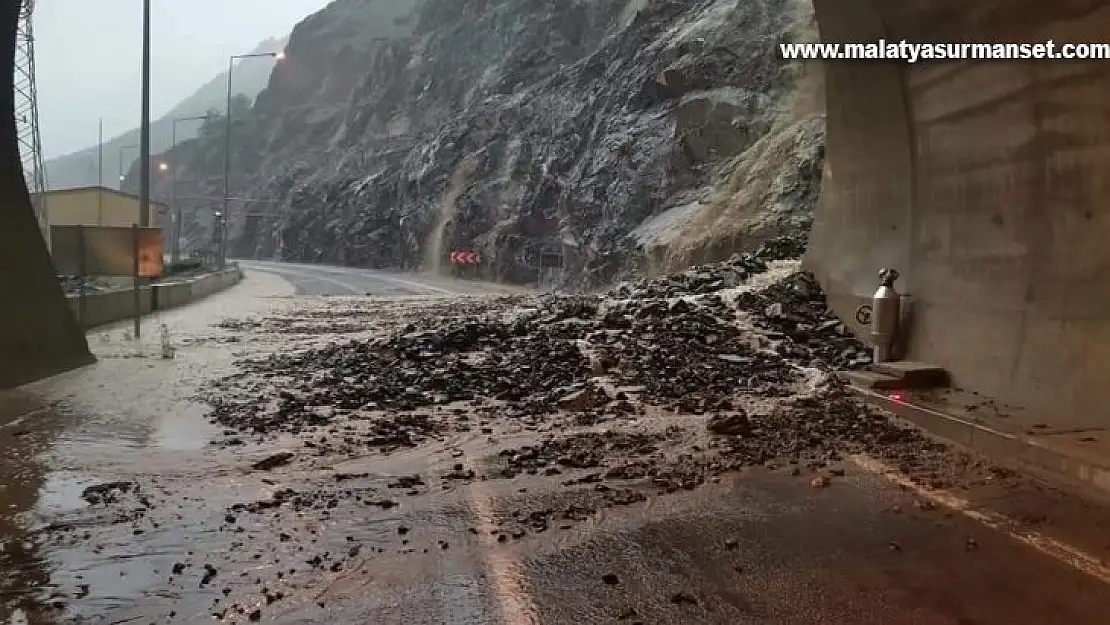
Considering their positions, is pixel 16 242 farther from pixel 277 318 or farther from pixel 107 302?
pixel 277 318

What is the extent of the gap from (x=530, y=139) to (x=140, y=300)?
28.7m

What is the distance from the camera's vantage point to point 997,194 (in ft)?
29.7

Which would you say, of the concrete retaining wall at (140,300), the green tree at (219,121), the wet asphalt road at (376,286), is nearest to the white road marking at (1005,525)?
the concrete retaining wall at (140,300)

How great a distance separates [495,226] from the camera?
48.0 meters

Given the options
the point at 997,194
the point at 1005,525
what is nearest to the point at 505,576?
the point at 1005,525

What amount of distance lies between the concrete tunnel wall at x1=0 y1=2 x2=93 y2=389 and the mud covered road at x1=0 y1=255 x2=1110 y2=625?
0.53 m

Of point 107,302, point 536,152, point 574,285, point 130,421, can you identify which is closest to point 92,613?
point 130,421

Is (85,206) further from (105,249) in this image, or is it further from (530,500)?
(530,500)

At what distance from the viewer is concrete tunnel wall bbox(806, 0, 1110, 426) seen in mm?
7715

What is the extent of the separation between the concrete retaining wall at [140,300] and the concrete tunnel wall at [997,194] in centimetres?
1347

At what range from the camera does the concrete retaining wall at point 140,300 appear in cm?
1909

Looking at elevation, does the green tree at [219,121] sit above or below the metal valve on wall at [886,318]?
above

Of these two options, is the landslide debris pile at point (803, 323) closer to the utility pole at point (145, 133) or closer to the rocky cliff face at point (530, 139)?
the rocky cliff face at point (530, 139)

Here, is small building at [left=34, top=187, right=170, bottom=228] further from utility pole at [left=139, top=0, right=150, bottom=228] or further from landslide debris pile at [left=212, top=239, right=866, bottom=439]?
landslide debris pile at [left=212, top=239, right=866, bottom=439]
